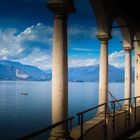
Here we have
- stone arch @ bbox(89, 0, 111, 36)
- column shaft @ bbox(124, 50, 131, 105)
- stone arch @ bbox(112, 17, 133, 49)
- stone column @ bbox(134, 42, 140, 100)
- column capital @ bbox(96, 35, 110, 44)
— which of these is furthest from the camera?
stone column @ bbox(134, 42, 140, 100)

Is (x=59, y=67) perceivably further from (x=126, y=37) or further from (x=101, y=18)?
(x=126, y=37)

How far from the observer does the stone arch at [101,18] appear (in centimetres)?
915

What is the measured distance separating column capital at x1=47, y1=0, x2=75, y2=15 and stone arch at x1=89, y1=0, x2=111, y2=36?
2913 millimetres

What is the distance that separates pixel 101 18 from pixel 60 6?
3.63 m

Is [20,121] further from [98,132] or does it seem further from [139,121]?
[98,132]

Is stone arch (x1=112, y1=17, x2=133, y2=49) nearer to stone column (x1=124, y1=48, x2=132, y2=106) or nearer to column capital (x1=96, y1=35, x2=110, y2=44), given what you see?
stone column (x1=124, y1=48, x2=132, y2=106)

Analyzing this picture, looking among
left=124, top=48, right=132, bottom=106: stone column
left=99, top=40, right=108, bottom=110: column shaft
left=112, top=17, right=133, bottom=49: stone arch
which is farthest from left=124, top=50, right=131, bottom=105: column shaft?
left=99, top=40, right=108, bottom=110: column shaft

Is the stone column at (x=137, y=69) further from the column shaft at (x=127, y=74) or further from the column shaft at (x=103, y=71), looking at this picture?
the column shaft at (x=103, y=71)

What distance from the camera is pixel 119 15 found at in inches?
437

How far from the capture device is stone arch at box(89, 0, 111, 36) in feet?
30.0

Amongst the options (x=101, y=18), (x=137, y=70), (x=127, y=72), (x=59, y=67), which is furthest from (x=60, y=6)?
(x=137, y=70)

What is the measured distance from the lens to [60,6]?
621 cm

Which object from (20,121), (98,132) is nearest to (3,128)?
(20,121)

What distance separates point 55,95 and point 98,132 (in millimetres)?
2225
